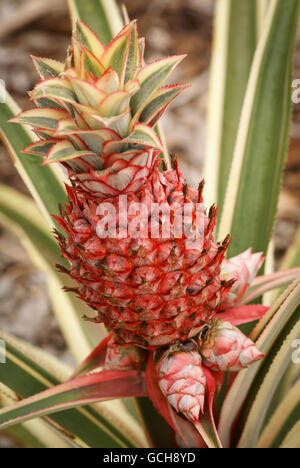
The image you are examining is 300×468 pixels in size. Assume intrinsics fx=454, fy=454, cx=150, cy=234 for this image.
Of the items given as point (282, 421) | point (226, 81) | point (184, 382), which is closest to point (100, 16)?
point (226, 81)

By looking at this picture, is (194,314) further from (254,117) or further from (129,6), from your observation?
(129,6)

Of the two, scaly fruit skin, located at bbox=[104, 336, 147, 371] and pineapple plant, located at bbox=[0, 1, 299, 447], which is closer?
pineapple plant, located at bbox=[0, 1, 299, 447]

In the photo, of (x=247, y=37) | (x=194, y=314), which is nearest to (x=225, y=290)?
(x=194, y=314)

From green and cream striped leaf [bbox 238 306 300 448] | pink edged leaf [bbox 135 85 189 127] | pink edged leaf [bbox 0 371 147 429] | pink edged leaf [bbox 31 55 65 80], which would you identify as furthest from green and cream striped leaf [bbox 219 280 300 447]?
pink edged leaf [bbox 31 55 65 80]

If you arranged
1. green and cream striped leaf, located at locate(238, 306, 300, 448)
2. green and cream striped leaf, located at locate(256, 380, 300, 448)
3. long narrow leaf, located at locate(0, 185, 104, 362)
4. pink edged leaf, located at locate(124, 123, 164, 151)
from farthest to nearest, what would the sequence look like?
long narrow leaf, located at locate(0, 185, 104, 362) < green and cream striped leaf, located at locate(256, 380, 300, 448) < green and cream striped leaf, located at locate(238, 306, 300, 448) < pink edged leaf, located at locate(124, 123, 164, 151)

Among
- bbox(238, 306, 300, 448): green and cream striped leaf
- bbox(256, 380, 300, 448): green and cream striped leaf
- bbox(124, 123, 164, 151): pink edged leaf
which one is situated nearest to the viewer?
bbox(124, 123, 164, 151): pink edged leaf

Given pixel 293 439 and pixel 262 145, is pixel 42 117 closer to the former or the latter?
pixel 262 145

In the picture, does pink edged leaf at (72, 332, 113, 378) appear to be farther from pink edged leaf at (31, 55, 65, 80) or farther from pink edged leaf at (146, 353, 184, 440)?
pink edged leaf at (31, 55, 65, 80)
